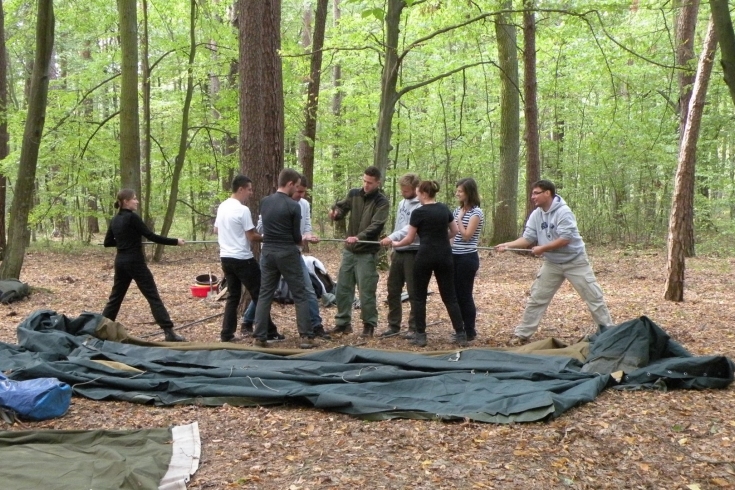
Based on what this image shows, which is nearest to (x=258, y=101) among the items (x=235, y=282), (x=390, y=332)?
(x=235, y=282)

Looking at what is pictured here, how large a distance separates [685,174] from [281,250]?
5521 mm

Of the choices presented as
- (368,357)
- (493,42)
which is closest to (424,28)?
(493,42)

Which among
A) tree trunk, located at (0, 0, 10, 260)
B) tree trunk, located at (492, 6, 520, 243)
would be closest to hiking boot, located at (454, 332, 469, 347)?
tree trunk, located at (492, 6, 520, 243)

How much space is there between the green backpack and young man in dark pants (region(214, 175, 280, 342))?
4.19 m

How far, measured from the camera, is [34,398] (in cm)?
459

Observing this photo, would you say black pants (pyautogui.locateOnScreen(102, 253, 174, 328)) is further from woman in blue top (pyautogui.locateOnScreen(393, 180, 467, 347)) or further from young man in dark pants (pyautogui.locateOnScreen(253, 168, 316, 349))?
woman in blue top (pyautogui.locateOnScreen(393, 180, 467, 347))

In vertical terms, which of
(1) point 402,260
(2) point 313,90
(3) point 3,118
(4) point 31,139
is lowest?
(1) point 402,260

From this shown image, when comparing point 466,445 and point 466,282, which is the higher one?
point 466,282

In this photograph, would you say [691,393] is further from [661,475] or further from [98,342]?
[98,342]

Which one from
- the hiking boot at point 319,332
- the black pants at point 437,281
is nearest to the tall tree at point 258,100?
the hiking boot at point 319,332

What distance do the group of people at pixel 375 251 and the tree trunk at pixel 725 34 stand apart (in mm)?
3533

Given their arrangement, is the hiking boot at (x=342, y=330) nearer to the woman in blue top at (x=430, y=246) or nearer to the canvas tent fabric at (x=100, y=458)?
the woman in blue top at (x=430, y=246)

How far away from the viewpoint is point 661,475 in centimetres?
376

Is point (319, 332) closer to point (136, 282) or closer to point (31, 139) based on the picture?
point (136, 282)
